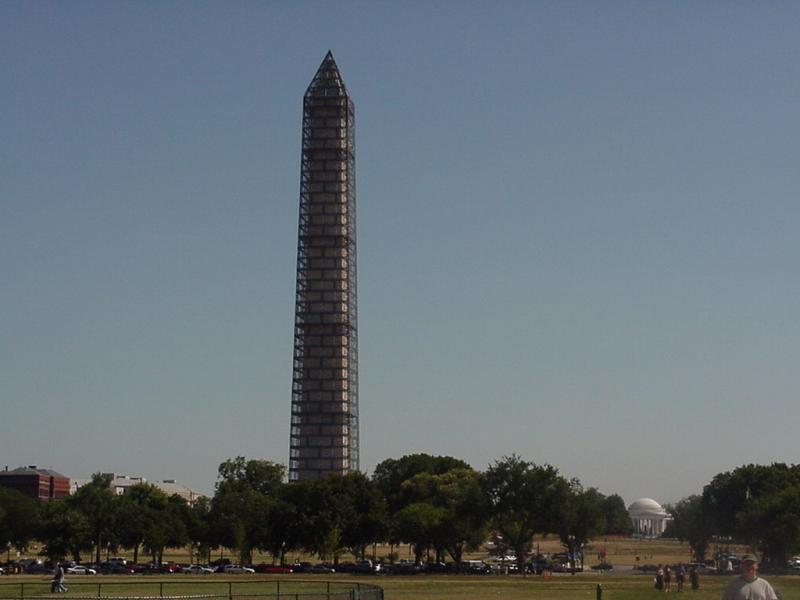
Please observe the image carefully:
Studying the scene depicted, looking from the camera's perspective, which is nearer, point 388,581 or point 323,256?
point 388,581

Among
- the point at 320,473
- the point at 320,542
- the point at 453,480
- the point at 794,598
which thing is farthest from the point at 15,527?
the point at 794,598

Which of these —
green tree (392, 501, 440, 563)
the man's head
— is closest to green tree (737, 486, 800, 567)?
green tree (392, 501, 440, 563)

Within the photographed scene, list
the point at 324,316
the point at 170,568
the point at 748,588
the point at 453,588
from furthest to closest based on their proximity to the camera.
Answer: the point at 324,316 < the point at 170,568 < the point at 453,588 < the point at 748,588

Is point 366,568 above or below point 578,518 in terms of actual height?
below

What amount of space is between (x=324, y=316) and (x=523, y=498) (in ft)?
246

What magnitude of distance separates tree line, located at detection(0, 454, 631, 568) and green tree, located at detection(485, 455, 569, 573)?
0.08 m

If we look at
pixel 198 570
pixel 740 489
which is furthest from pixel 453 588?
pixel 740 489

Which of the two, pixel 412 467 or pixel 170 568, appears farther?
pixel 412 467

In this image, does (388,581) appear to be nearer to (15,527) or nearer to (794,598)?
(794,598)

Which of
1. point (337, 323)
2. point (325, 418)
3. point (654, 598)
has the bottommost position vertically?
point (654, 598)

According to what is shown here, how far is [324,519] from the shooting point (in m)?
112

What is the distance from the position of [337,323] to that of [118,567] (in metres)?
75.1

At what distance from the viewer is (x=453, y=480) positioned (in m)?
142

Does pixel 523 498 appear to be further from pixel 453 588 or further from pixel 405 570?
pixel 453 588
